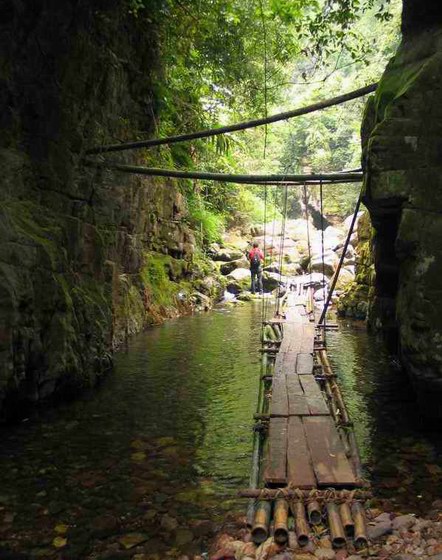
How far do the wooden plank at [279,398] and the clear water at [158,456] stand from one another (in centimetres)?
47

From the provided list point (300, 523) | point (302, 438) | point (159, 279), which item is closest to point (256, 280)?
point (159, 279)

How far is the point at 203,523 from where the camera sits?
13.0 ft

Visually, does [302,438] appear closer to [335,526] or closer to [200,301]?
[335,526]

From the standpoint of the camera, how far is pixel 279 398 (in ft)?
19.4

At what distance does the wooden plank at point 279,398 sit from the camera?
5.41 metres

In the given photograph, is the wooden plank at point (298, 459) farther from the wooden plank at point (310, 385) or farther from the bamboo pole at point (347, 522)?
the wooden plank at point (310, 385)

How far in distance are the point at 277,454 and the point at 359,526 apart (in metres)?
1.08

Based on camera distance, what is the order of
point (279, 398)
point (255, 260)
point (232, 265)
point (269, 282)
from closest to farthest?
point (279, 398) < point (255, 260) < point (269, 282) < point (232, 265)

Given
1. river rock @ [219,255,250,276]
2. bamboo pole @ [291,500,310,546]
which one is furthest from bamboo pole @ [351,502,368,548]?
river rock @ [219,255,250,276]

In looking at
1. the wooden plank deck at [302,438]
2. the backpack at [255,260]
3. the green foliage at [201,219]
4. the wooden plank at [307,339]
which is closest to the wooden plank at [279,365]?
the wooden plank deck at [302,438]

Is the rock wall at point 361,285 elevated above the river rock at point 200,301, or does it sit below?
above

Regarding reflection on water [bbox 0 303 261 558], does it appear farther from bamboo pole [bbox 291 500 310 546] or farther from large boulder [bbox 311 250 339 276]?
large boulder [bbox 311 250 339 276]

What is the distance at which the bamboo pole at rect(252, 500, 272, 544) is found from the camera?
3.44 meters

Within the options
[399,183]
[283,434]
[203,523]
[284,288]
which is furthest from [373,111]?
[284,288]
